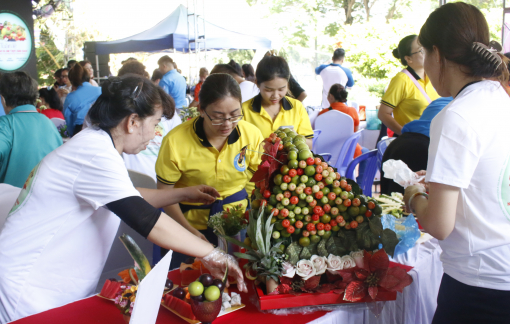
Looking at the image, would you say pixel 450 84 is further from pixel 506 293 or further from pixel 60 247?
pixel 60 247

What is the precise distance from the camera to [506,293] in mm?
1142

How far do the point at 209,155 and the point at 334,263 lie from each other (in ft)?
3.19

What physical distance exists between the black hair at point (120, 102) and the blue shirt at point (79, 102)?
11.6 ft

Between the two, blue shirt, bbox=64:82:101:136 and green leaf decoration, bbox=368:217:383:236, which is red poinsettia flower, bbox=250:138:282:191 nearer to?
green leaf decoration, bbox=368:217:383:236

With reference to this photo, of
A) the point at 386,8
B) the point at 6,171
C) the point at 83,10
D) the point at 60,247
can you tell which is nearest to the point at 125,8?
the point at 83,10

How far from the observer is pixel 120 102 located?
1.41 meters

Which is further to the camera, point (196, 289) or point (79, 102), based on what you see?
point (79, 102)

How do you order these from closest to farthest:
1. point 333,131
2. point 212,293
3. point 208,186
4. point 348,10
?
point 212,293 → point 208,186 → point 333,131 → point 348,10

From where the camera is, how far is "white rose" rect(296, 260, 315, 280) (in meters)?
1.29

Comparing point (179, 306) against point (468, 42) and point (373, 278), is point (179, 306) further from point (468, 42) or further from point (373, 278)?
point (468, 42)

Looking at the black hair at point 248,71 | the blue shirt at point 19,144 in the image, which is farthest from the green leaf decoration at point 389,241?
the black hair at point 248,71

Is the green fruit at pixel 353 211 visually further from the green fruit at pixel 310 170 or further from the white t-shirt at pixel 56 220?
the white t-shirt at pixel 56 220

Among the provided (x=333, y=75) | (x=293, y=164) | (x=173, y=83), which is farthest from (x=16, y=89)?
(x=333, y=75)

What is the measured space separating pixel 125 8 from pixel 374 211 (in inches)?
1099
